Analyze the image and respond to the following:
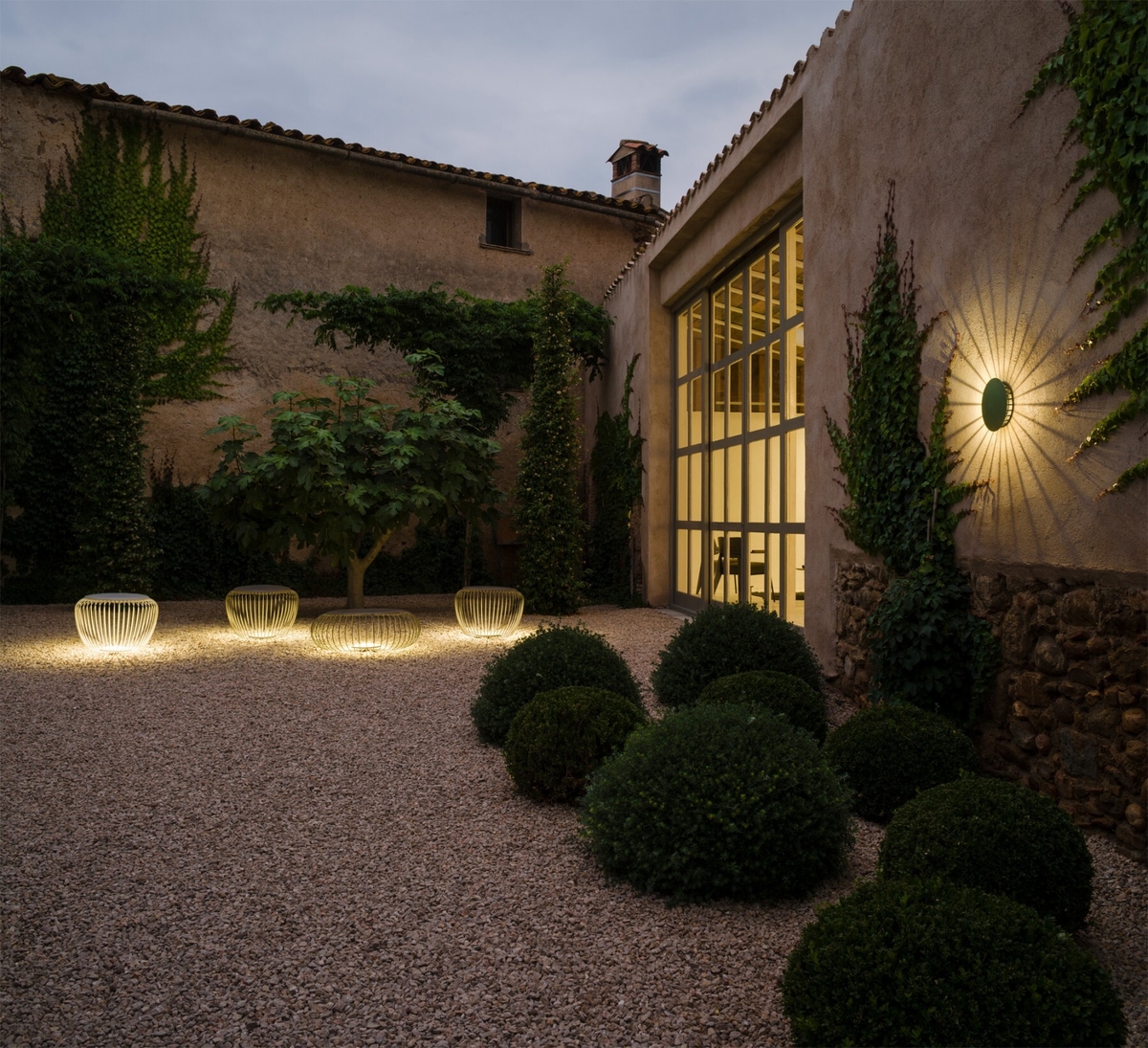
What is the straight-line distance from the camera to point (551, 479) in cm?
1057

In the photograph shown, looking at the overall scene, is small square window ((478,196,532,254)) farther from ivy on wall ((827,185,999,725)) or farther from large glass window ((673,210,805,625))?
ivy on wall ((827,185,999,725))

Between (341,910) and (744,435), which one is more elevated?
(744,435)

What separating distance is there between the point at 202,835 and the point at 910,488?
4.13 m

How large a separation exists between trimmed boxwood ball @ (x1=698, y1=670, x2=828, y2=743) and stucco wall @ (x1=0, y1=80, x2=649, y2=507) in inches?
383

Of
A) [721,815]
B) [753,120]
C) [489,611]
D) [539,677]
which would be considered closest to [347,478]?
[489,611]

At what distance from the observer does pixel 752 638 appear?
536 centimetres

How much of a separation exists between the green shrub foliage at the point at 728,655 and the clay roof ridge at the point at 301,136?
10.3 meters

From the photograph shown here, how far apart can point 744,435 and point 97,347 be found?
819 cm

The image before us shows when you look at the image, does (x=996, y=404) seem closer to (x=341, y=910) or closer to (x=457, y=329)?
(x=341, y=910)

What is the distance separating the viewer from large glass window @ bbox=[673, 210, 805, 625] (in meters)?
7.59

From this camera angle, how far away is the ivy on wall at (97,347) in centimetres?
1000

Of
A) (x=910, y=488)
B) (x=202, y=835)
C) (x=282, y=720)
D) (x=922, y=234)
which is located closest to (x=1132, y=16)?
Answer: (x=922, y=234)

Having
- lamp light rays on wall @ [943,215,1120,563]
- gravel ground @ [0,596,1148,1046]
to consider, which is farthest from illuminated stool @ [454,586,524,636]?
lamp light rays on wall @ [943,215,1120,563]

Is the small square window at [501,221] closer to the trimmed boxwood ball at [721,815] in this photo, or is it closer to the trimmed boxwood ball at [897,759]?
the trimmed boxwood ball at [897,759]
